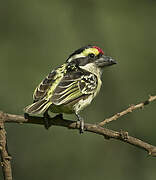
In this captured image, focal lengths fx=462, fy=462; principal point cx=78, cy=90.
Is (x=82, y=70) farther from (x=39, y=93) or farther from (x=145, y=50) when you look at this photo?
(x=145, y=50)

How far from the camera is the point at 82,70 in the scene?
5.29 meters

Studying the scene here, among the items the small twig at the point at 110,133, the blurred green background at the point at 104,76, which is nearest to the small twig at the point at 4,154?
the small twig at the point at 110,133

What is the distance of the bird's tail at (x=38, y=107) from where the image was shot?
13.1ft

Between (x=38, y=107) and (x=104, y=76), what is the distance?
9.42 feet

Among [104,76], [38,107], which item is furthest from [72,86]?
[104,76]

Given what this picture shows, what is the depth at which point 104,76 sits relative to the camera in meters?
6.92

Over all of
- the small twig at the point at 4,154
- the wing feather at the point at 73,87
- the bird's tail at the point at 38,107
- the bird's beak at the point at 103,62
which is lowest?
the small twig at the point at 4,154

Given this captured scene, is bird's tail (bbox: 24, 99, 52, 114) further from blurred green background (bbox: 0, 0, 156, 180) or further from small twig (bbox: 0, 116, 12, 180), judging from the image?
blurred green background (bbox: 0, 0, 156, 180)

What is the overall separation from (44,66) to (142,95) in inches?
90.5

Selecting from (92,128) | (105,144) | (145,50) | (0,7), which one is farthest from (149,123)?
(92,128)

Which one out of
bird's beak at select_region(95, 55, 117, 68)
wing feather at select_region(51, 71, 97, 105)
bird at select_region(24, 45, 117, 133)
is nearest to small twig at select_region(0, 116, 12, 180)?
bird at select_region(24, 45, 117, 133)

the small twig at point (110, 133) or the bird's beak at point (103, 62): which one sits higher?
the bird's beak at point (103, 62)

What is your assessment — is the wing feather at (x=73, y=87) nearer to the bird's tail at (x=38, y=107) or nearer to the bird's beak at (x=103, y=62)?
the bird's tail at (x=38, y=107)

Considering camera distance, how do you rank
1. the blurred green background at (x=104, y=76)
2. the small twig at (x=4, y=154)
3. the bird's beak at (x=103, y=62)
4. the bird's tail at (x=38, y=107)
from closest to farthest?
the small twig at (x=4, y=154) < the bird's tail at (x=38, y=107) < the bird's beak at (x=103, y=62) < the blurred green background at (x=104, y=76)
